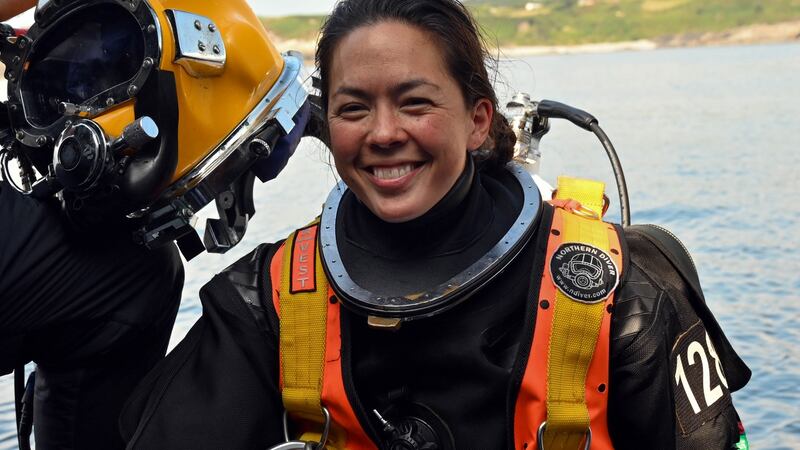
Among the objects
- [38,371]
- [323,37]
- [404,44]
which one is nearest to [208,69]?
[323,37]

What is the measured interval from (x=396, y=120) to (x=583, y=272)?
0.38m

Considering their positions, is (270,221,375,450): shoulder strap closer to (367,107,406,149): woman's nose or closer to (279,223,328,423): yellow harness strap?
(279,223,328,423): yellow harness strap

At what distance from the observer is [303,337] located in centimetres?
168

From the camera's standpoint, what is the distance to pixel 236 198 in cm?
203

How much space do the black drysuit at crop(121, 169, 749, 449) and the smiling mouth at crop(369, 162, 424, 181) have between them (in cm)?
7

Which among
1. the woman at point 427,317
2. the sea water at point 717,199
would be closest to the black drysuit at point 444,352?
the woman at point 427,317

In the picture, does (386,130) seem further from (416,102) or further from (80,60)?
(80,60)

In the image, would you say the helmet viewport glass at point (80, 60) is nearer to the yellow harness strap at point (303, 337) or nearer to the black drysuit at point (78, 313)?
the black drysuit at point (78, 313)

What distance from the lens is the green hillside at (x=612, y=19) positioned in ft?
163

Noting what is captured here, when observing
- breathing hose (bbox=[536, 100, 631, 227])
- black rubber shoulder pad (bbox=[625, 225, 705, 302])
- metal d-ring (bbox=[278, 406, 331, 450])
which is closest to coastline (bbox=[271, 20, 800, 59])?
breathing hose (bbox=[536, 100, 631, 227])

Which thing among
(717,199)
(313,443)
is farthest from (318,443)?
(717,199)

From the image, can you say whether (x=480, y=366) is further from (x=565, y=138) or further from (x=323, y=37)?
(x=565, y=138)

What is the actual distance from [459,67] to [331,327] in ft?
1.55

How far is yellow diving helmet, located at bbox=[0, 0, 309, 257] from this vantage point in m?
1.75
